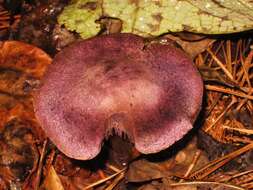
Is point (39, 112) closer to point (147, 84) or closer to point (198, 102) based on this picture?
point (147, 84)

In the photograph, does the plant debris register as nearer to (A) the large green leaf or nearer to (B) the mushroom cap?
(A) the large green leaf

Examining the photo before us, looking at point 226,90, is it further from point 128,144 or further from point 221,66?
point 128,144

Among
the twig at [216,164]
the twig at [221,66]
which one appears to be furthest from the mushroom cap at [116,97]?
the twig at [221,66]

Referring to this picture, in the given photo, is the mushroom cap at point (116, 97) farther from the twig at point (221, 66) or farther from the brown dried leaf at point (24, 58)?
the twig at point (221, 66)

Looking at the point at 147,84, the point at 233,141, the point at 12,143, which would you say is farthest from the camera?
the point at 233,141

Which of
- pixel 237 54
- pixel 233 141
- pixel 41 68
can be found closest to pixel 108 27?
pixel 41 68

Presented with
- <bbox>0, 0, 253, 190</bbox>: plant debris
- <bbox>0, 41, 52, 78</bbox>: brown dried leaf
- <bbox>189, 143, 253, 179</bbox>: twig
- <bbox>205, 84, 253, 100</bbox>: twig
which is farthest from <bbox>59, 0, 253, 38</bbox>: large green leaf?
<bbox>189, 143, 253, 179</bbox>: twig

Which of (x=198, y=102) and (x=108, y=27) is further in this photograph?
(x=108, y=27)
